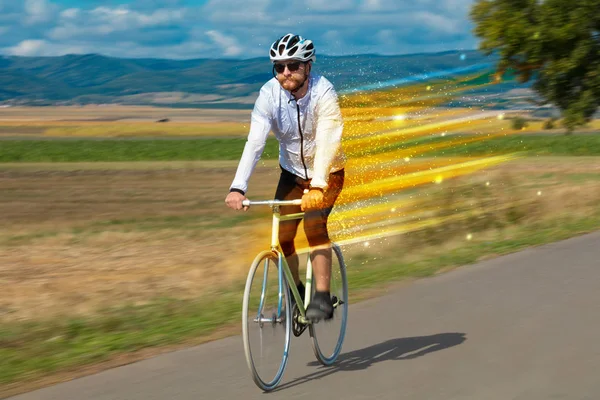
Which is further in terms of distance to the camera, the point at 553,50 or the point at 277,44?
the point at 553,50

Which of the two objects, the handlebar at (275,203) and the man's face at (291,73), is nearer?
the handlebar at (275,203)

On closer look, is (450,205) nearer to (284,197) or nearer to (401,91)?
(401,91)

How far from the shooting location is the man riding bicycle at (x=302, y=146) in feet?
19.7

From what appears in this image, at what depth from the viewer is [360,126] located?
722 inches

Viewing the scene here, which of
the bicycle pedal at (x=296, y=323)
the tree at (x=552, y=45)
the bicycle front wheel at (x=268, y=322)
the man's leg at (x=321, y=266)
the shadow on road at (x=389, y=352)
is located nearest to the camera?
the bicycle front wheel at (x=268, y=322)

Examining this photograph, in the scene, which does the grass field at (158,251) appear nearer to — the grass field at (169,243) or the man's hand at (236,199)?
the grass field at (169,243)

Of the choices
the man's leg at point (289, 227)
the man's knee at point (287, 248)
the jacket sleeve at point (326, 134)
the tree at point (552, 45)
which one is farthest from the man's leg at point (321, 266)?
the tree at point (552, 45)

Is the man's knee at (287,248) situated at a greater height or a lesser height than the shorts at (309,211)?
lesser

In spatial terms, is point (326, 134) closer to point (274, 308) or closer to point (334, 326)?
point (274, 308)

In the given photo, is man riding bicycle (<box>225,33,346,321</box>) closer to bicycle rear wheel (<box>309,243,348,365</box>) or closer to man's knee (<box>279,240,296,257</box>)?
man's knee (<box>279,240,296,257</box>)

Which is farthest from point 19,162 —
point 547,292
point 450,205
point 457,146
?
point 547,292

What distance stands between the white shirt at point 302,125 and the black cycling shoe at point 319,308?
2.55 ft

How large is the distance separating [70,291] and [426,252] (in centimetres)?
479

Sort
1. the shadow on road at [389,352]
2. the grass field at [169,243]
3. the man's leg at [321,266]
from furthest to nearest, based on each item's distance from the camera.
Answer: the grass field at [169,243] < the shadow on road at [389,352] < the man's leg at [321,266]
